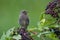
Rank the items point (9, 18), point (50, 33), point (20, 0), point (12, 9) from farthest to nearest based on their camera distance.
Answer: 1. point (20, 0)
2. point (12, 9)
3. point (9, 18)
4. point (50, 33)

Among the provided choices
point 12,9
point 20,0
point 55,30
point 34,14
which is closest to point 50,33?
point 55,30

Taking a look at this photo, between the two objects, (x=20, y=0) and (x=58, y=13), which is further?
(x=20, y=0)

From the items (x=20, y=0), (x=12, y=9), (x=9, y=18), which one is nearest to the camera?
(x=9, y=18)

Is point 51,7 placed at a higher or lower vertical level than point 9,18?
lower

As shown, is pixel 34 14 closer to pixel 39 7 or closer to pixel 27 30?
pixel 39 7

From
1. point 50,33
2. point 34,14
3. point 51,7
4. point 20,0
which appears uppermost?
point 20,0

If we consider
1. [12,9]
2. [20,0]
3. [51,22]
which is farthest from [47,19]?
[20,0]

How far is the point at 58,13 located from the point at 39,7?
226 inches

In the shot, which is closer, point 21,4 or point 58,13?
point 58,13

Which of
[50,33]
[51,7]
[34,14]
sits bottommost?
[50,33]

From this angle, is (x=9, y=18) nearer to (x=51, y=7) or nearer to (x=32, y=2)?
(x=32, y=2)

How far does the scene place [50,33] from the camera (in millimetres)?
1865

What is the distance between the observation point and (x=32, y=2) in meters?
8.11

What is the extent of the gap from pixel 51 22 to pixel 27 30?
13 cm
